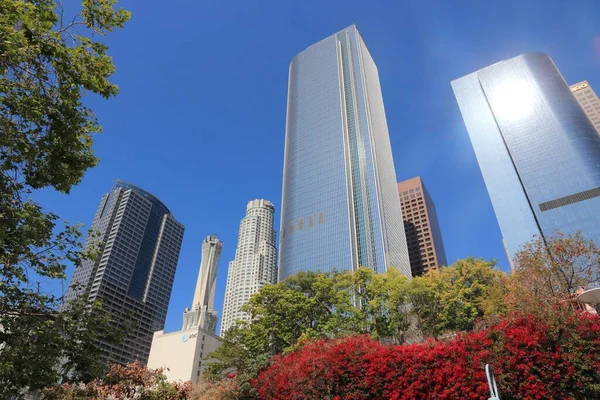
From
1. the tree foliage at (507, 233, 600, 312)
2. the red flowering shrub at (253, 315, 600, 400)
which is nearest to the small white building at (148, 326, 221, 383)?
the red flowering shrub at (253, 315, 600, 400)

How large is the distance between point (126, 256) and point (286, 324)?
142 metres

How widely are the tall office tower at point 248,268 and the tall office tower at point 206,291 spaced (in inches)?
2008

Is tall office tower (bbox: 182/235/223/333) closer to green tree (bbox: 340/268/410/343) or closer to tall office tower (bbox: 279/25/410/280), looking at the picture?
tall office tower (bbox: 279/25/410/280)

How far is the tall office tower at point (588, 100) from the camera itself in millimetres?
162000

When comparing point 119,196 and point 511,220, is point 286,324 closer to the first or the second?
point 511,220

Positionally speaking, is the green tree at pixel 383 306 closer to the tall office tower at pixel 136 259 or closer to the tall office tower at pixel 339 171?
the tall office tower at pixel 339 171

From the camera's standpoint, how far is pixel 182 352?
249 feet

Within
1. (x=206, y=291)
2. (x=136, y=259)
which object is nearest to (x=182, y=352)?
(x=206, y=291)

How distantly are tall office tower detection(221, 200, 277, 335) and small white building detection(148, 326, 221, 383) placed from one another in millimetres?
87676

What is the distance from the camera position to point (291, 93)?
518 feet

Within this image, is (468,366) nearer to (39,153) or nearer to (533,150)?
(39,153)

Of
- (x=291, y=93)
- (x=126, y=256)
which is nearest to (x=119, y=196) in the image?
(x=126, y=256)

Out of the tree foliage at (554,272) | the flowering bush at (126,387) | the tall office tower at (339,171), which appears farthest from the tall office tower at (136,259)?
the tree foliage at (554,272)

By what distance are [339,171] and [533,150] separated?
2168 inches
